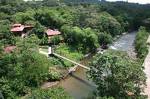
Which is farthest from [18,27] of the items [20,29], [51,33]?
[51,33]

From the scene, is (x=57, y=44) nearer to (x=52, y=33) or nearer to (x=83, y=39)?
(x=52, y=33)

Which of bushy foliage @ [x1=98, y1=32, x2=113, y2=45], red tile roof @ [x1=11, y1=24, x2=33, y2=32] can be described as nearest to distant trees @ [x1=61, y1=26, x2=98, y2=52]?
bushy foliage @ [x1=98, y1=32, x2=113, y2=45]

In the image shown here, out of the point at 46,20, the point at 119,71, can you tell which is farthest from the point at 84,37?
the point at 119,71

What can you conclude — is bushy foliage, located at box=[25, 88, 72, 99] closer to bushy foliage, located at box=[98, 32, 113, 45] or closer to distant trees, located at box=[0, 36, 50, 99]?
distant trees, located at box=[0, 36, 50, 99]

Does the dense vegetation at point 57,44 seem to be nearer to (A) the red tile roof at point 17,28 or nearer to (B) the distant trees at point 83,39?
(B) the distant trees at point 83,39

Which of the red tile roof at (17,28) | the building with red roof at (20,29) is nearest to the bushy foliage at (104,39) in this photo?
the building with red roof at (20,29)

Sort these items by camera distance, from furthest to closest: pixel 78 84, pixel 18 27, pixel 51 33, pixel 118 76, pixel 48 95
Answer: pixel 18 27
pixel 51 33
pixel 78 84
pixel 118 76
pixel 48 95
